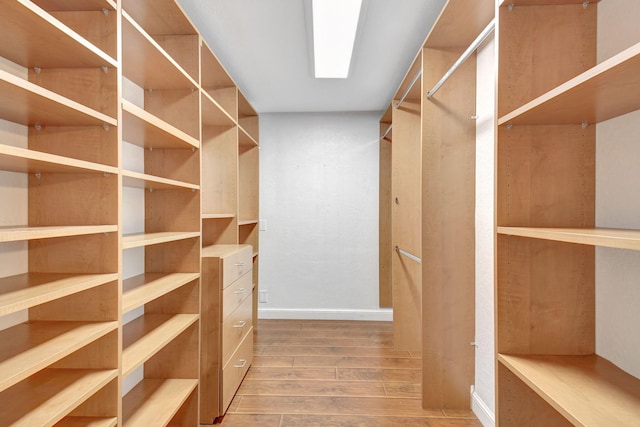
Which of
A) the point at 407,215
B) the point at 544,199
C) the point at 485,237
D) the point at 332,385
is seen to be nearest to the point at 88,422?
the point at 332,385

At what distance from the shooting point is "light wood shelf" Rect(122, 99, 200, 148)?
1327 millimetres

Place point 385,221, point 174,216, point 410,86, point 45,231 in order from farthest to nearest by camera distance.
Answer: point 385,221 → point 410,86 → point 174,216 → point 45,231

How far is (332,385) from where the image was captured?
236cm

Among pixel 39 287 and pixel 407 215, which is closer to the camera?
pixel 39 287

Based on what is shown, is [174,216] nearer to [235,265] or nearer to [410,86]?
[235,265]

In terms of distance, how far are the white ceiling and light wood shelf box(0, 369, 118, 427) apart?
5.83ft

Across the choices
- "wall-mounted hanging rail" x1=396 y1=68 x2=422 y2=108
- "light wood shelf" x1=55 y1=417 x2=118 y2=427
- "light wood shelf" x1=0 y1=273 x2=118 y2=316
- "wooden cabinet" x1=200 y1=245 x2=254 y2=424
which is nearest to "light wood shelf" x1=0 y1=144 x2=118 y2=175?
"light wood shelf" x1=0 y1=273 x2=118 y2=316

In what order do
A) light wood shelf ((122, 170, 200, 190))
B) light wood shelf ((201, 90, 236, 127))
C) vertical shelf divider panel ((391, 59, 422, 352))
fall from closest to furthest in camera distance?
light wood shelf ((122, 170, 200, 190)) → light wood shelf ((201, 90, 236, 127)) → vertical shelf divider panel ((391, 59, 422, 352))

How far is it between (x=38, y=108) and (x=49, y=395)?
86 cm

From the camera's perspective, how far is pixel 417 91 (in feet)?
8.86

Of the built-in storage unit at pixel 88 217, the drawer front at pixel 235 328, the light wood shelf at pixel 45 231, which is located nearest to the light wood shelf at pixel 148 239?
the built-in storage unit at pixel 88 217

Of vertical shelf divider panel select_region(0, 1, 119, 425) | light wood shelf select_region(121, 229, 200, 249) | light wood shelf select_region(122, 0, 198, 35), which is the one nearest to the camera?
vertical shelf divider panel select_region(0, 1, 119, 425)

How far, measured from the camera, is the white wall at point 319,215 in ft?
12.3

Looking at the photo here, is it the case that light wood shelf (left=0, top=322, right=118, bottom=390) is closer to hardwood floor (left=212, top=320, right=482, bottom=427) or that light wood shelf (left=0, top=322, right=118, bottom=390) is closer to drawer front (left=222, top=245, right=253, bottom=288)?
drawer front (left=222, top=245, right=253, bottom=288)
